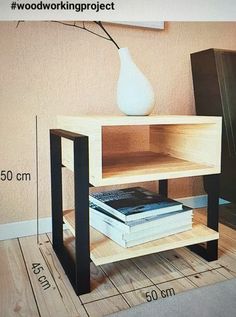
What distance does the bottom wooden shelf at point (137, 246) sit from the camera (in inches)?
27.3

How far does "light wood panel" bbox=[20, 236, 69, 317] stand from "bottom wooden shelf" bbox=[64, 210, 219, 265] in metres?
0.12

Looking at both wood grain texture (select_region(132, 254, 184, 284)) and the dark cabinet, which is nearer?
wood grain texture (select_region(132, 254, 184, 284))

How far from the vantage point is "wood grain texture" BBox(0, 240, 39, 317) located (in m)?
0.64

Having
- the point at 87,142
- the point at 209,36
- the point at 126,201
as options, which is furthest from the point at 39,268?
the point at 209,36

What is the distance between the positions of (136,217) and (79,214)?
15 cm

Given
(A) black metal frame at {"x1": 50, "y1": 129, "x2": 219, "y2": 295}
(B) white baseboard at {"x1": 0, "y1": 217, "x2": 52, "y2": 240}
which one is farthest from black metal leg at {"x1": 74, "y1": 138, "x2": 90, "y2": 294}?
(B) white baseboard at {"x1": 0, "y1": 217, "x2": 52, "y2": 240}

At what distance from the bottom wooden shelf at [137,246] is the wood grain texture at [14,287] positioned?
0.53 feet

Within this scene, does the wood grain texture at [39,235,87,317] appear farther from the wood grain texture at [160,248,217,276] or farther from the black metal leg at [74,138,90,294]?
the wood grain texture at [160,248,217,276]

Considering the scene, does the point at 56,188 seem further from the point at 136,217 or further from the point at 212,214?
the point at 212,214

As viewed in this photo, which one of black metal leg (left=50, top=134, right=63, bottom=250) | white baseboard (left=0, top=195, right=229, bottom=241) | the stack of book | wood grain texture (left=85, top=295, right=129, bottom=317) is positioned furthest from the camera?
white baseboard (left=0, top=195, right=229, bottom=241)

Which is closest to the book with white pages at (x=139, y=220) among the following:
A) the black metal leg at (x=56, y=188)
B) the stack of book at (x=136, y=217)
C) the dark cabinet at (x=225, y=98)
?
the stack of book at (x=136, y=217)

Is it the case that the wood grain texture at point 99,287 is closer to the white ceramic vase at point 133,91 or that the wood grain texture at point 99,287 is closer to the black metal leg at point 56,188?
the black metal leg at point 56,188

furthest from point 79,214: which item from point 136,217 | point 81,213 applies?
point 136,217

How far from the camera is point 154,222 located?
0.77 metres
